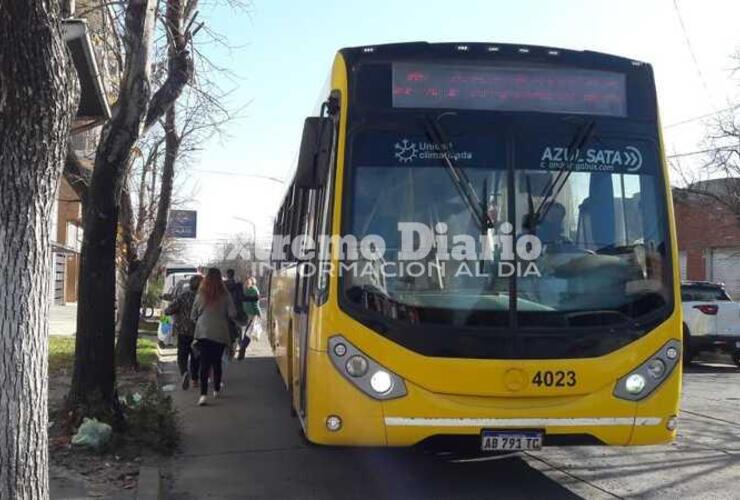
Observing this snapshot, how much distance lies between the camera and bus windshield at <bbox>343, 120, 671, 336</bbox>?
18.2ft

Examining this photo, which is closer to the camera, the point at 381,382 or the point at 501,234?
the point at 381,382

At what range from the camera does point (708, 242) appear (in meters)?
33.4

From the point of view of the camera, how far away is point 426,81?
5832 mm

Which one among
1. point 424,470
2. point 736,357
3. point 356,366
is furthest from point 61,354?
point 736,357

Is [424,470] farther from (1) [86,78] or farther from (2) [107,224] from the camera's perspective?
(1) [86,78]

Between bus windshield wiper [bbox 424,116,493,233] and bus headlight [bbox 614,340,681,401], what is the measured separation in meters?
1.50

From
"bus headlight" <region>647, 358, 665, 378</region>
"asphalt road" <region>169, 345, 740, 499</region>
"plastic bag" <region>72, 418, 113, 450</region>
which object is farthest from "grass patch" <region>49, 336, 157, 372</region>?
"bus headlight" <region>647, 358, 665, 378</region>

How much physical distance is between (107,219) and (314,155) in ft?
10.3

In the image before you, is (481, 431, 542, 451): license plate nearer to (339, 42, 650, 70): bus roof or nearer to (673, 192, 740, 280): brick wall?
(339, 42, 650, 70): bus roof

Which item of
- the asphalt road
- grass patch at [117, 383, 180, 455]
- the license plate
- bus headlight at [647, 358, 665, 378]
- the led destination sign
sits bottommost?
the asphalt road

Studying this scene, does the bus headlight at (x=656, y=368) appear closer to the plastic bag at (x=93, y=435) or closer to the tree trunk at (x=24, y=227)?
the tree trunk at (x=24, y=227)

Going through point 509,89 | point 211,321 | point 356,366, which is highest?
point 509,89

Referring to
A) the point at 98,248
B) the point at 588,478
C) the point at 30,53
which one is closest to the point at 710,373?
the point at 588,478

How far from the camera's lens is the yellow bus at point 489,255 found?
5.44 metres
